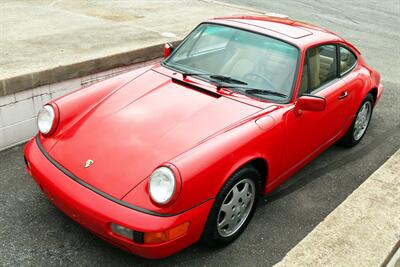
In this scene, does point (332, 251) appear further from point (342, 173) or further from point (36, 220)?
point (36, 220)

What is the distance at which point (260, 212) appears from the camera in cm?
361

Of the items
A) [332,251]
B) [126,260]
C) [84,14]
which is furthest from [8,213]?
[84,14]

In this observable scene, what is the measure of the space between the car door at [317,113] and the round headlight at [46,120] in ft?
6.08

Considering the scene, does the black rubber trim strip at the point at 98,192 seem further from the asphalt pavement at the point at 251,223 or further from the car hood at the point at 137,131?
the asphalt pavement at the point at 251,223

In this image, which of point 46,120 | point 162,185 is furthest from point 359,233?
point 46,120

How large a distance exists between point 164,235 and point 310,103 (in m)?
1.62

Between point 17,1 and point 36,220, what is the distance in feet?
22.1

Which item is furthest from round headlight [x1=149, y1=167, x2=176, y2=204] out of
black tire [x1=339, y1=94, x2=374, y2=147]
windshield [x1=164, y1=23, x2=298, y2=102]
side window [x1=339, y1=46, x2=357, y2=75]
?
black tire [x1=339, y1=94, x2=374, y2=147]

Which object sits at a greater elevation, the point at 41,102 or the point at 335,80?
the point at 335,80

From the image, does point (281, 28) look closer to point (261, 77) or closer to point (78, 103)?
point (261, 77)

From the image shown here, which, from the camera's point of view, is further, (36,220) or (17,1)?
(17,1)

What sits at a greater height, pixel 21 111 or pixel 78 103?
Result: pixel 78 103

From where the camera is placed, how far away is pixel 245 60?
369 centimetres

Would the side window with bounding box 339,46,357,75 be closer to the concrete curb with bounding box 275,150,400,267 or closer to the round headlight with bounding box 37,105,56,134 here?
the concrete curb with bounding box 275,150,400,267
